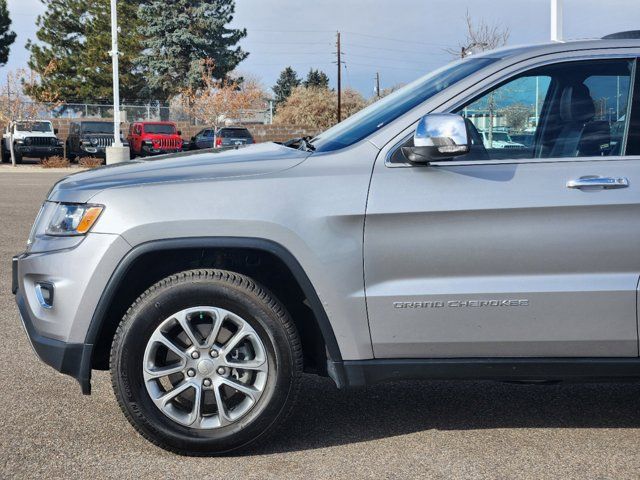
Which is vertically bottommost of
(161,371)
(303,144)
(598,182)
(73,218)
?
(161,371)

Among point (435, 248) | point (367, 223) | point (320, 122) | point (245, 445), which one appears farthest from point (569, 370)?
point (320, 122)

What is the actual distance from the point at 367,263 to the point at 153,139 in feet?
118

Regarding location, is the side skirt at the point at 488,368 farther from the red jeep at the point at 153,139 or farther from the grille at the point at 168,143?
the grille at the point at 168,143

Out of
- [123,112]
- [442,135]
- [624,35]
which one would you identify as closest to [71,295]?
[442,135]

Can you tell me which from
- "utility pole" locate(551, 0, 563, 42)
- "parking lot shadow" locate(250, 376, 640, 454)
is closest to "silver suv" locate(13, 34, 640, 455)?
"parking lot shadow" locate(250, 376, 640, 454)

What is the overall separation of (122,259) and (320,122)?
5342 centimetres

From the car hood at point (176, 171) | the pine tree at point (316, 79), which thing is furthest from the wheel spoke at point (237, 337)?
the pine tree at point (316, 79)

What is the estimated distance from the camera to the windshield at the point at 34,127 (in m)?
37.9

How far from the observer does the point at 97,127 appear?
126 feet

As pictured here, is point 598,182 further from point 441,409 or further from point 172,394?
point 172,394

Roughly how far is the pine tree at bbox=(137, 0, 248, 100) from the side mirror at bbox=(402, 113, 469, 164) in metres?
54.1

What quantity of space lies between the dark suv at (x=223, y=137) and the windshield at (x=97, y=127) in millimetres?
3998

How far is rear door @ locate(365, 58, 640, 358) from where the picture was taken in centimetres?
399

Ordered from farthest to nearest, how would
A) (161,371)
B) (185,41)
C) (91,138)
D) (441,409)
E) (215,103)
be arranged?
(185,41) → (215,103) → (91,138) → (441,409) → (161,371)
